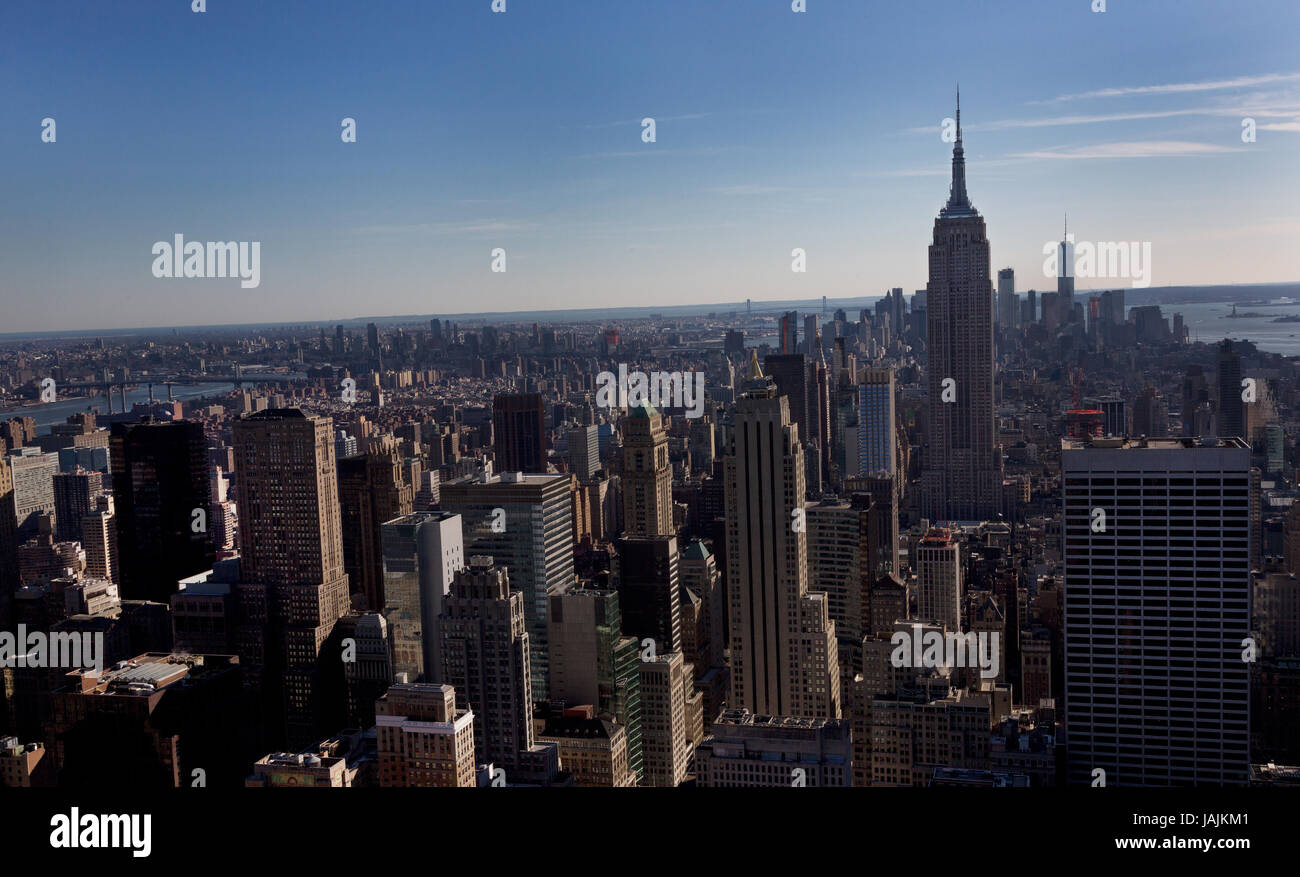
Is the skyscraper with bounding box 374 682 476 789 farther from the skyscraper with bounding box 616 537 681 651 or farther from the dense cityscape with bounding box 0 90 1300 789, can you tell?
the skyscraper with bounding box 616 537 681 651

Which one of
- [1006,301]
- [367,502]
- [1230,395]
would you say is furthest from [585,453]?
[1230,395]

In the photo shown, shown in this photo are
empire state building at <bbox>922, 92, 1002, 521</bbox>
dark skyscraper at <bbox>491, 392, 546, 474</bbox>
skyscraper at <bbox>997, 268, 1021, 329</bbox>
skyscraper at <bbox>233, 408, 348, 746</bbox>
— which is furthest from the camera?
empire state building at <bbox>922, 92, 1002, 521</bbox>

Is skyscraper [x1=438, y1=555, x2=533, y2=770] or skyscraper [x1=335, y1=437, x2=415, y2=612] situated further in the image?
skyscraper [x1=335, y1=437, x2=415, y2=612]

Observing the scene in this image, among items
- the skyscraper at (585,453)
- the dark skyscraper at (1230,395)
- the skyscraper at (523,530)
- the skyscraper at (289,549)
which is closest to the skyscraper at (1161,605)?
the dark skyscraper at (1230,395)

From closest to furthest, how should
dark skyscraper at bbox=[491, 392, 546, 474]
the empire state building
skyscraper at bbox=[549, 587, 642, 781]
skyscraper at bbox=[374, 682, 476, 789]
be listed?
skyscraper at bbox=[374, 682, 476, 789]
skyscraper at bbox=[549, 587, 642, 781]
dark skyscraper at bbox=[491, 392, 546, 474]
the empire state building

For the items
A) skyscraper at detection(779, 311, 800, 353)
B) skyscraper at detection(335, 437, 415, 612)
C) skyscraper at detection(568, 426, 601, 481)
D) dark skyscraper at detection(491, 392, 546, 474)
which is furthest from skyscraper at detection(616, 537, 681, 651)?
skyscraper at detection(779, 311, 800, 353)

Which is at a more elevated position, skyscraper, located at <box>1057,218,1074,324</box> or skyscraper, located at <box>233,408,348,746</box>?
skyscraper, located at <box>1057,218,1074,324</box>
